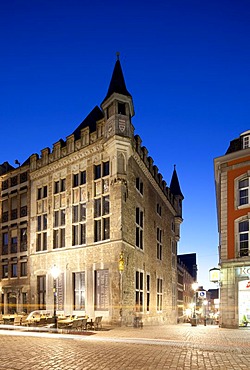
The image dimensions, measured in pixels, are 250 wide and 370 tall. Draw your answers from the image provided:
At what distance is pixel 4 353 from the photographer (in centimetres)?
1449

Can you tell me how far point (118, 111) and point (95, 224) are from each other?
7953 millimetres

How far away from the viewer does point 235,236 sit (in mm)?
28453

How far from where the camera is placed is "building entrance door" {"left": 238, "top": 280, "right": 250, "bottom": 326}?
2700 centimetres

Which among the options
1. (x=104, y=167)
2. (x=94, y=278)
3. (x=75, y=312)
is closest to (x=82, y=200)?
(x=104, y=167)

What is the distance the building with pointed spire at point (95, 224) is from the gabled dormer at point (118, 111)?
70 millimetres

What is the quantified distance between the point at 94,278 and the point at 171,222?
2167cm

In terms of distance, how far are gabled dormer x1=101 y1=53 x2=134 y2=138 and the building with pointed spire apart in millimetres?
70

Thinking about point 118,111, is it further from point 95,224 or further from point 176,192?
point 176,192

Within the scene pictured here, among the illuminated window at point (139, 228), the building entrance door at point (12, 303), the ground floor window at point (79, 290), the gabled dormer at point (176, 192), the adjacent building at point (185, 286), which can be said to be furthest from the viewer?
the adjacent building at point (185, 286)

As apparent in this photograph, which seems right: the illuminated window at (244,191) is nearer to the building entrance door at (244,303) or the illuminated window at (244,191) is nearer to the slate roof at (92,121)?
the building entrance door at (244,303)

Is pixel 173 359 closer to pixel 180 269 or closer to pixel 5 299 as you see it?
pixel 5 299

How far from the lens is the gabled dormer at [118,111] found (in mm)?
29844

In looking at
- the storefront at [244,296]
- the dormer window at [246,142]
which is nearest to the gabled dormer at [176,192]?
the dormer window at [246,142]

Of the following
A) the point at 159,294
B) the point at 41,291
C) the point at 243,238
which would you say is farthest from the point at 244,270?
the point at 41,291
